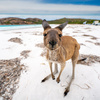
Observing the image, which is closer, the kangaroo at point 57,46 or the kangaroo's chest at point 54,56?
the kangaroo at point 57,46

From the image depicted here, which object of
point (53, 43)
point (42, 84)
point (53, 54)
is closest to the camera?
point (53, 43)

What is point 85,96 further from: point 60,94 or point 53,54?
point 53,54

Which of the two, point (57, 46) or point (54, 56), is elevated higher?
point (57, 46)

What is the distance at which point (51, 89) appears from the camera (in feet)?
7.25

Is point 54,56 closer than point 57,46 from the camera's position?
No

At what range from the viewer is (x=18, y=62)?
3.48 metres

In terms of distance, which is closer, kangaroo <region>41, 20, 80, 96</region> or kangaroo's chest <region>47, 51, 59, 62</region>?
kangaroo <region>41, 20, 80, 96</region>

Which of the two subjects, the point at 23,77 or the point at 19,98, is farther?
the point at 23,77

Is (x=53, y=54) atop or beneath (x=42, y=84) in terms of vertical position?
atop

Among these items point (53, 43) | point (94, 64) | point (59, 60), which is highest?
point (53, 43)

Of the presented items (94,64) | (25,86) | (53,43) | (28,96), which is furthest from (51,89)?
(94,64)

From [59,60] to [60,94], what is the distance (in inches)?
39.5

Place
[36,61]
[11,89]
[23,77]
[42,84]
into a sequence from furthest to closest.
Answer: [36,61]
[23,77]
[42,84]
[11,89]

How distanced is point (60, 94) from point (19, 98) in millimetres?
1130
